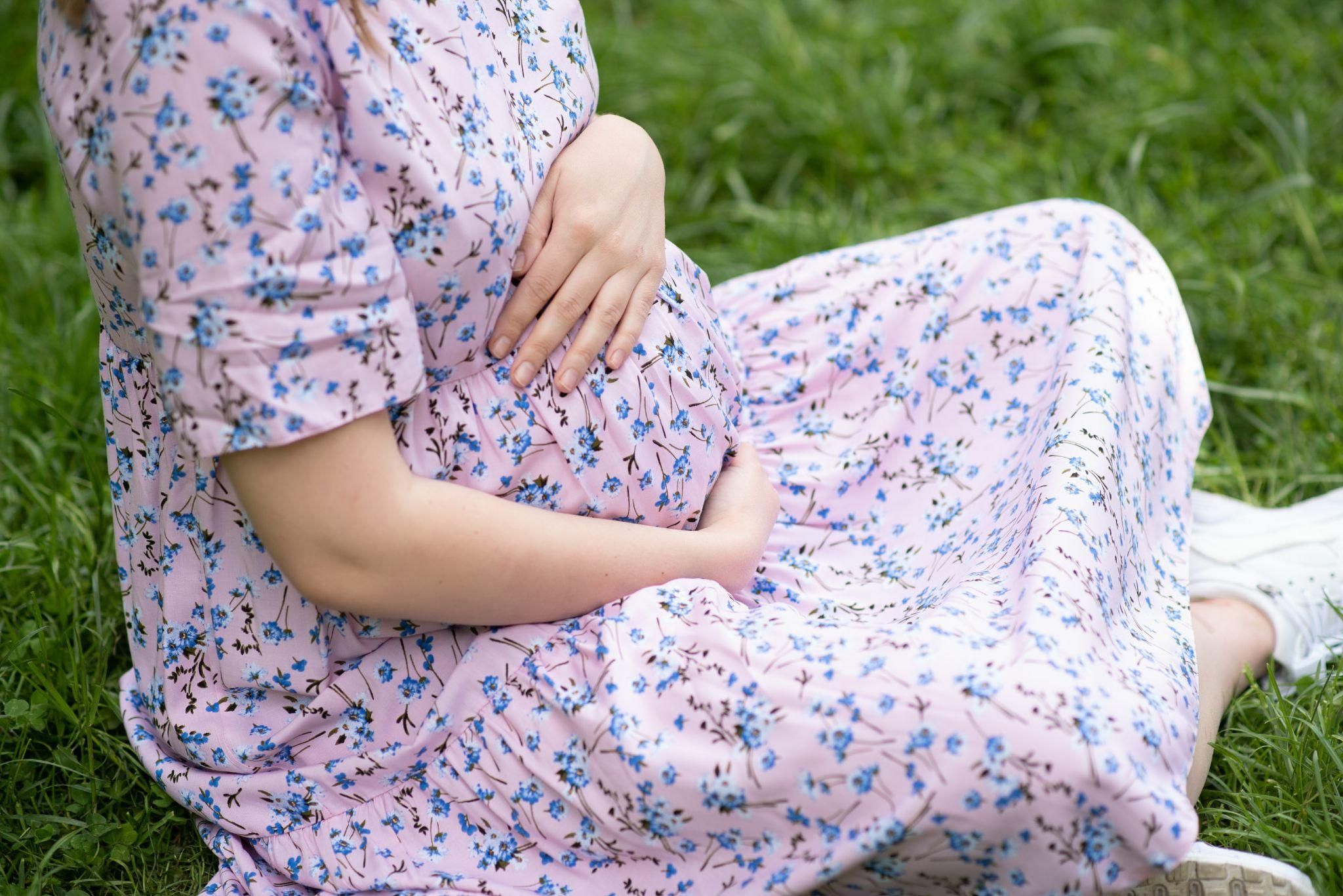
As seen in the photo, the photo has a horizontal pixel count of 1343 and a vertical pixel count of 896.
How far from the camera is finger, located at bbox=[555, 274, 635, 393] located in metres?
1.38

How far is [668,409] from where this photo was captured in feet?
4.78

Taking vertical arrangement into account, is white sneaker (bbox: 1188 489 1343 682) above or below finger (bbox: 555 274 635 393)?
below

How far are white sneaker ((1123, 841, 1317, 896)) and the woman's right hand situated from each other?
591mm

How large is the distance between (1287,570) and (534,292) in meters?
1.28

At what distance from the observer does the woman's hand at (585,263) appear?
137cm

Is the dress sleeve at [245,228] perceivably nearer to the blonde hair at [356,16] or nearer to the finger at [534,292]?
the blonde hair at [356,16]

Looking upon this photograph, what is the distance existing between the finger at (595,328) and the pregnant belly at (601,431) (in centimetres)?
2

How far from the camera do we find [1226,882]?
1336mm

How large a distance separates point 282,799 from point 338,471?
511mm

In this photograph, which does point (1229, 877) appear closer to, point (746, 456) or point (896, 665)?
point (896, 665)

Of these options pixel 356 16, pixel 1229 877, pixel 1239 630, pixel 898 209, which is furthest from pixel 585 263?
pixel 898 209

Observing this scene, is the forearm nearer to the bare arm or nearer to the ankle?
the bare arm

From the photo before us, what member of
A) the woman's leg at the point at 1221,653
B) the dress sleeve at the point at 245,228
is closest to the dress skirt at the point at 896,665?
the woman's leg at the point at 1221,653

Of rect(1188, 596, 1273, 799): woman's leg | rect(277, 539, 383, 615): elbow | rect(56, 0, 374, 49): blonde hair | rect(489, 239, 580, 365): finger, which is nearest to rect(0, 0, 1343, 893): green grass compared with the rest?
rect(1188, 596, 1273, 799): woman's leg
